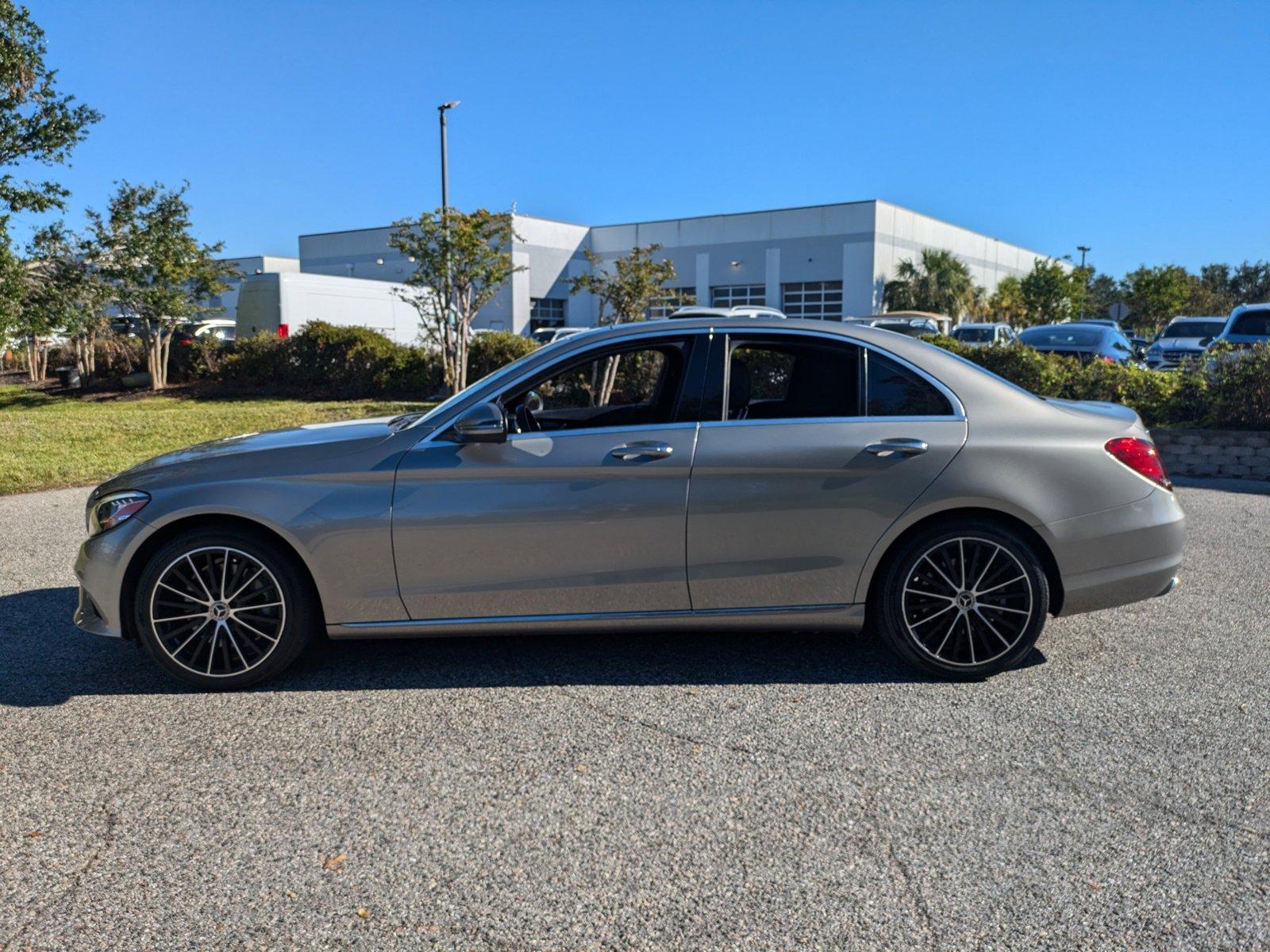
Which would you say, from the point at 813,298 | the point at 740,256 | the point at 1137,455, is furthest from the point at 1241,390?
the point at 740,256

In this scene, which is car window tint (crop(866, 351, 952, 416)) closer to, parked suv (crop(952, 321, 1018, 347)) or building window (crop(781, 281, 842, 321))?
parked suv (crop(952, 321, 1018, 347))

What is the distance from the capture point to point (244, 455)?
4.52 meters

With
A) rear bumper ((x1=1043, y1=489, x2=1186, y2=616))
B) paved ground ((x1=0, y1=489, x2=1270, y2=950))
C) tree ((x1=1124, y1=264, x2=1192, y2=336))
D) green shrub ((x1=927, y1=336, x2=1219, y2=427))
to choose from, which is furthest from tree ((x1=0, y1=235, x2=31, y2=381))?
tree ((x1=1124, y1=264, x2=1192, y2=336))

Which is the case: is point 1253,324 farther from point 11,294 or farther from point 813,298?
point 813,298

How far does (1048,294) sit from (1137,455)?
54.9 meters

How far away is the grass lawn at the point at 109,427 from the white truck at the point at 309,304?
511 centimetres

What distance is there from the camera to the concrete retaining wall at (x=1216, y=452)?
448 inches

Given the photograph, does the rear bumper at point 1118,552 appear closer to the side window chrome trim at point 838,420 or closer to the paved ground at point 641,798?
the paved ground at point 641,798

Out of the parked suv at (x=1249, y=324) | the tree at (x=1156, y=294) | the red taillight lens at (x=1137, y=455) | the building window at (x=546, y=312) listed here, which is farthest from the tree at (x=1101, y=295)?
the red taillight lens at (x=1137, y=455)

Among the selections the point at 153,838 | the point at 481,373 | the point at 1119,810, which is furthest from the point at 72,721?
the point at 481,373

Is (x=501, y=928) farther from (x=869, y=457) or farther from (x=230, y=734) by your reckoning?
(x=869, y=457)

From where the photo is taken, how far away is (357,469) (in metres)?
4.40

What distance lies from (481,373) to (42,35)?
9.97 m

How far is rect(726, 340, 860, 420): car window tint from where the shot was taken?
4621 millimetres
